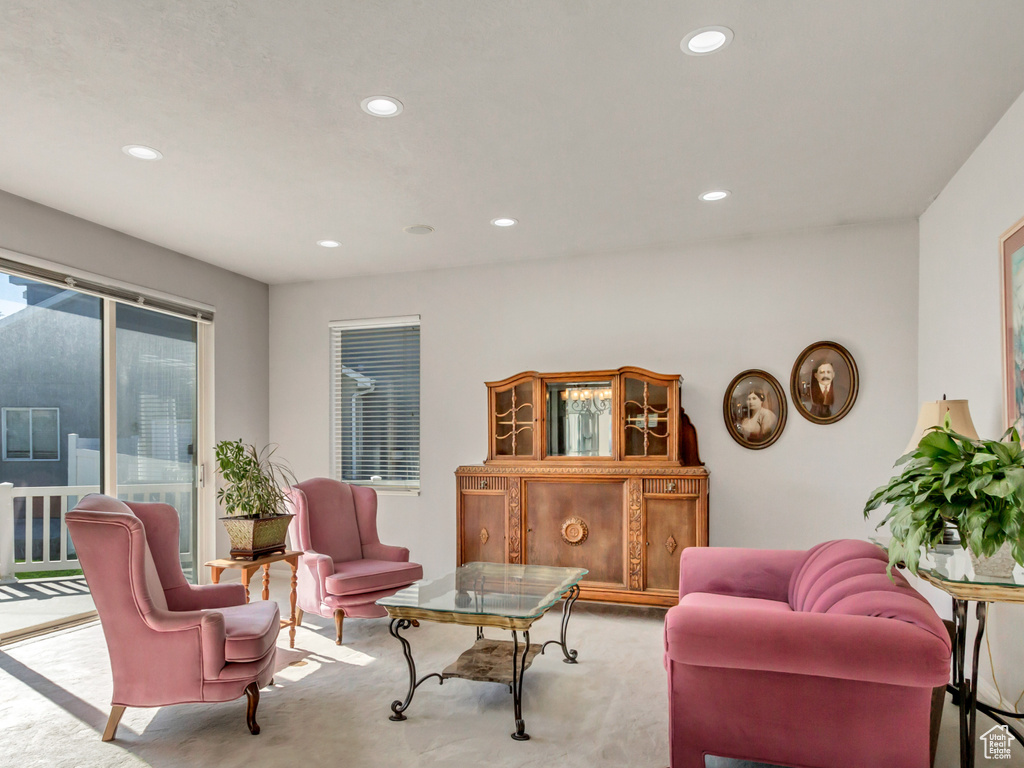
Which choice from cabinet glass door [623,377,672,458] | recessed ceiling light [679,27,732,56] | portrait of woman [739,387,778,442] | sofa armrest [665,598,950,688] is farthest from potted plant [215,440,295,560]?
portrait of woman [739,387,778,442]

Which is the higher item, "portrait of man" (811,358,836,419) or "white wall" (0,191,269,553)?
"white wall" (0,191,269,553)

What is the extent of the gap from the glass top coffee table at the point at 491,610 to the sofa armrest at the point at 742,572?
0.63 meters

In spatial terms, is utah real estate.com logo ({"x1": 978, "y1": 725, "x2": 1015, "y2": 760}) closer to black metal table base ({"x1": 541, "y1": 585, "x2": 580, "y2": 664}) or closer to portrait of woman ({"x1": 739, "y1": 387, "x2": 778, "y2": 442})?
black metal table base ({"x1": 541, "y1": 585, "x2": 580, "y2": 664})

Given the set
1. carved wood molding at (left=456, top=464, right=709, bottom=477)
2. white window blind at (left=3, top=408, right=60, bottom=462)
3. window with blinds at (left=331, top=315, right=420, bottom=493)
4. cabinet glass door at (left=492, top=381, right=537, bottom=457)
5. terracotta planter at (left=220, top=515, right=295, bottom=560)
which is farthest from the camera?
window with blinds at (left=331, top=315, right=420, bottom=493)

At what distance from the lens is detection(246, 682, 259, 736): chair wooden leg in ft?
9.13

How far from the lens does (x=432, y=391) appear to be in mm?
5750

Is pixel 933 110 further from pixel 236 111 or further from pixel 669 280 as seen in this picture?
pixel 236 111

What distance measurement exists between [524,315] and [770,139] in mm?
2596

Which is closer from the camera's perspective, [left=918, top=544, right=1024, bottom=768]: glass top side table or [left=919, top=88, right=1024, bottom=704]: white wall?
[left=918, top=544, right=1024, bottom=768]: glass top side table

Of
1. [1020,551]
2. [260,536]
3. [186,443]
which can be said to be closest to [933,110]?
[1020,551]

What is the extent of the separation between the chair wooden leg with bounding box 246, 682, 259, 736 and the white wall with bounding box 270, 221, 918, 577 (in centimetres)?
284

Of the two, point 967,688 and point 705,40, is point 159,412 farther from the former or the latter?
point 967,688

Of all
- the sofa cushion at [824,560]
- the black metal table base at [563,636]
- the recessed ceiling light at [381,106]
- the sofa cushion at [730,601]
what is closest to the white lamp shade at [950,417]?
the sofa cushion at [824,560]

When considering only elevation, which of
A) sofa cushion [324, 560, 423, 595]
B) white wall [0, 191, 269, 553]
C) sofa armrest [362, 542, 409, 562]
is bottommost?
sofa cushion [324, 560, 423, 595]
